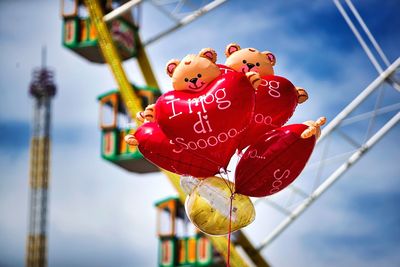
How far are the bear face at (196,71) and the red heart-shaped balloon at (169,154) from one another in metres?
0.53

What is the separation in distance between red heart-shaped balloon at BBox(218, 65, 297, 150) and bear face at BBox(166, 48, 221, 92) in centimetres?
52

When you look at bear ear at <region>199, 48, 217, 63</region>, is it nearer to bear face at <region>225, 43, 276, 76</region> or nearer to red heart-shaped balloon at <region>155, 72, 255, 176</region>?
red heart-shaped balloon at <region>155, 72, 255, 176</region>

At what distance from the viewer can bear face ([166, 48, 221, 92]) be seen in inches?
341

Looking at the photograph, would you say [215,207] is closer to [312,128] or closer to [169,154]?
[169,154]

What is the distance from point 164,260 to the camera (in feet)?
55.8

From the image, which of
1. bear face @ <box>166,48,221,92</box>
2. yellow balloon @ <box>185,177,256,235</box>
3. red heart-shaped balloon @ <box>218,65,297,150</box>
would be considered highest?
Result: bear face @ <box>166,48,221,92</box>

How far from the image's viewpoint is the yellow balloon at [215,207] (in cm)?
914

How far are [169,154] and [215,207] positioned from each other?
0.57 metres

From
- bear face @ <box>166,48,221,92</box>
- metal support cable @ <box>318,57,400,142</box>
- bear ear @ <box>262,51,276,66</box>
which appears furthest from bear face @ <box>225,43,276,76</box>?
metal support cable @ <box>318,57,400,142</box>

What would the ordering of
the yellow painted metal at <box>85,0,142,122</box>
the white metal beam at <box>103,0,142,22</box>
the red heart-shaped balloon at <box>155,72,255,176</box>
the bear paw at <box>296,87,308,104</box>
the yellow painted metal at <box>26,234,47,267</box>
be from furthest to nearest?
the yellow painted metal at <box>26,234,47,267</box>, the yellow painted metal at <box>85,0,142,122</box>, the white metal beam at <box>103,0,142,22</box>, the bear paw at <box>296,87,308,104</box>, the red heart-shaped balloon at <box>155,72,255,176</box>

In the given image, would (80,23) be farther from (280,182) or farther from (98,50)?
(280,182)

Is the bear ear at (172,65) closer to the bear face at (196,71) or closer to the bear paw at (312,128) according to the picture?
the bear face at (196,71)

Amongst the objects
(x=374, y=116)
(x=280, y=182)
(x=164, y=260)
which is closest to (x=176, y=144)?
(x=280, y=182)

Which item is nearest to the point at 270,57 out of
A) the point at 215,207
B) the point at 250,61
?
the point at 250,61
